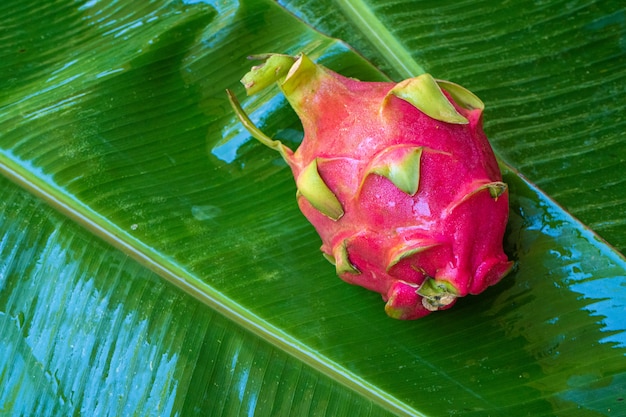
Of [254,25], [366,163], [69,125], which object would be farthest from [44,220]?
[366,163]

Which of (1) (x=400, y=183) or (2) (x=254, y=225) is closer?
(1) (x=400, y=183)

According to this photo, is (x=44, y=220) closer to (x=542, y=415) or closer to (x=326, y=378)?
(x=326, y=378)

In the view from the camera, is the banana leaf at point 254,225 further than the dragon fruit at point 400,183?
Yes

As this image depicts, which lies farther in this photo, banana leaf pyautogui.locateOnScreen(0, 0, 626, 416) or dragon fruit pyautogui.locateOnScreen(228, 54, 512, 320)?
banana leaf pyautogui.locateOnScreen(0, 0, 626, 416)
